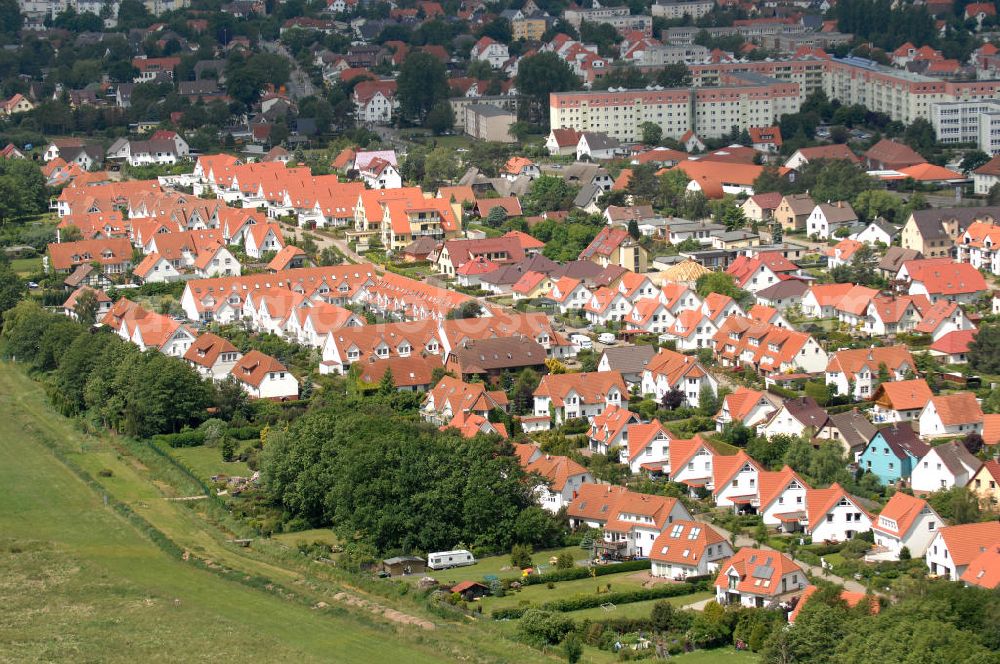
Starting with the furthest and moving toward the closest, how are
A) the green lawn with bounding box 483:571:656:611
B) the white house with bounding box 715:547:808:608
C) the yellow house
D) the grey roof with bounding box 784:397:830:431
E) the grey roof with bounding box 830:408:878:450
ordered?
the grey roof with bounding box 784:397:830:431 < the grey roof with bounding box 830:408:878:450 < the yellow house < the green lawn with bounding box 483:571:656:611 < the white house with bounding box 715:547:808:608

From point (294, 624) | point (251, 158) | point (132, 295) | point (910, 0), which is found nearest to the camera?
point (294, 624)

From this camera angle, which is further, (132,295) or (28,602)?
(132,295)

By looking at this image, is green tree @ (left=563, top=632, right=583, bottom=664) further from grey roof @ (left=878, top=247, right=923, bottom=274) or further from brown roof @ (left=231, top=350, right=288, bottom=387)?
grey roof @ (left=878, top=247, right=923, bottom=274)

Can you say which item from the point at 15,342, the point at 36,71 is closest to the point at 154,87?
the point at 36,71

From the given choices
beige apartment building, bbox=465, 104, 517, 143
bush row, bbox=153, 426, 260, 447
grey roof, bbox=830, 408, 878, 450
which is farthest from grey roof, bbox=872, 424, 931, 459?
beige apartment building, bbox=465, 104, 517, 143

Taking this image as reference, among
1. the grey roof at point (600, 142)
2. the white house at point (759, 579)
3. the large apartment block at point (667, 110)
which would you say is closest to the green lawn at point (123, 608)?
the white house at point (759, 579)

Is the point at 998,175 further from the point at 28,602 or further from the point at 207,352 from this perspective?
the point at 28,602
